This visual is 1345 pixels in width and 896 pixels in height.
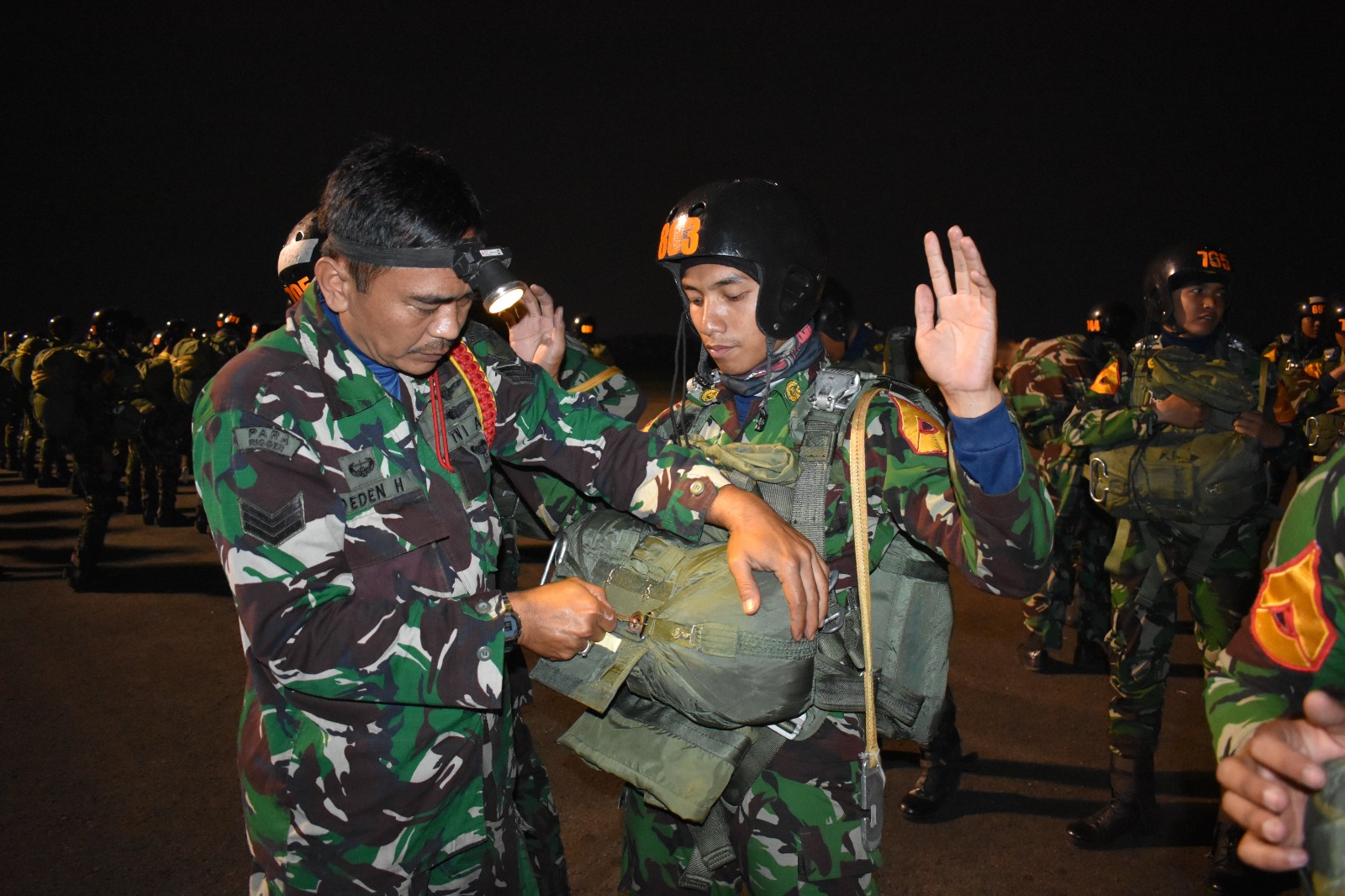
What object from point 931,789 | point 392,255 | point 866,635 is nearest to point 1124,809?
point 931,789

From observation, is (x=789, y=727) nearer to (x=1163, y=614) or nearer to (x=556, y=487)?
(x=556, y=487)

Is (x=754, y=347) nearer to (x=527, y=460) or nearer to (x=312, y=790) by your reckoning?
(x=527, y=460)

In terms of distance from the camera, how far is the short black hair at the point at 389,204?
1.86m

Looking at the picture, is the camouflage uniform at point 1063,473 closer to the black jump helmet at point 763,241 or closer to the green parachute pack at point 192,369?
the black jump helmet at point 763,241

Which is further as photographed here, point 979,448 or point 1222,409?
point 1222,409

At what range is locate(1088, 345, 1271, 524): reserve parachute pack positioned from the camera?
3895 mm

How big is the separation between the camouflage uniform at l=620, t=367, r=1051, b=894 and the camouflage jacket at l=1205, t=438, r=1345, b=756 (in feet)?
1.47

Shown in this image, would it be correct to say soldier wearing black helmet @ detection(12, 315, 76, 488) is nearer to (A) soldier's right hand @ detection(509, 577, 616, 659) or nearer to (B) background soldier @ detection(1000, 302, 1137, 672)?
(B) background soldier @ detection(1000, 302, 1137, 672)

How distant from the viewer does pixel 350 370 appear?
191 cm

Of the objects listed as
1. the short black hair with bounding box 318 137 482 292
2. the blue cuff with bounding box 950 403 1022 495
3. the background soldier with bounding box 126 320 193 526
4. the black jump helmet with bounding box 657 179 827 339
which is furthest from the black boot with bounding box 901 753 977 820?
the background soldier with bounding box 126 320 193 526

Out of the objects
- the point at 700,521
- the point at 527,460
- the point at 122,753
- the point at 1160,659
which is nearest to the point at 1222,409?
the point at 1160,659

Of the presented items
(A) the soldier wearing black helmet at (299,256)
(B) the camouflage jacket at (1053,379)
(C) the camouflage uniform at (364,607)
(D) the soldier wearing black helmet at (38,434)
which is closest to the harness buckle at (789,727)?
(C) the camouflage uniform at (364,607)

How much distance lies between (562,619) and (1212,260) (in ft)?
14.4

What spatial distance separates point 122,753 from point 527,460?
397 centimetres
